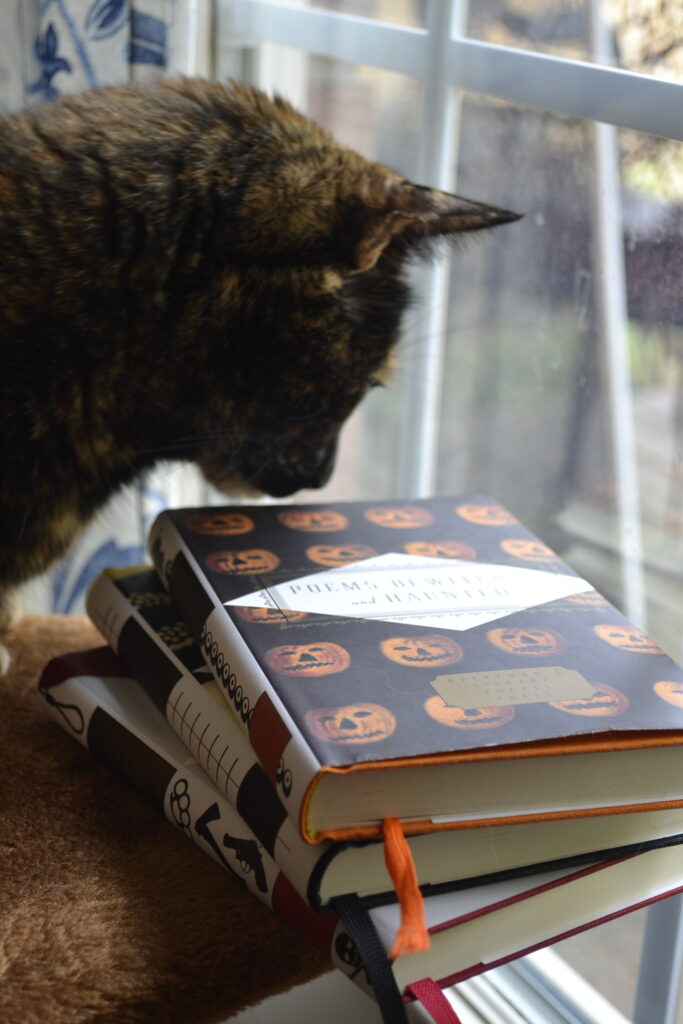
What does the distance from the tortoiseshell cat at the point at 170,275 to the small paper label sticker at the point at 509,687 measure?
34cm

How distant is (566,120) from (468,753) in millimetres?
667

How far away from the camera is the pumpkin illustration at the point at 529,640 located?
600 millimetres

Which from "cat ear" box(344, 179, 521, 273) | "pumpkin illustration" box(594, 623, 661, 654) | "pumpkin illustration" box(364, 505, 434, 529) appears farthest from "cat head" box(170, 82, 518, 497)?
"pumpkin illustration" box(594, 623, 661, 654)

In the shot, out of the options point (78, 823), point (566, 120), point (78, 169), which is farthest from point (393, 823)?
point (566, 120)

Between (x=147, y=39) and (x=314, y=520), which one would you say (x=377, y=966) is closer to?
(x=314, y=520)

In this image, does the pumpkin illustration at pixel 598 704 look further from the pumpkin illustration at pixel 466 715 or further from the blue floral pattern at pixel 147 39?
the blue floral pattern at pixel 147 39

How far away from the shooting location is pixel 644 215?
0.88 metres

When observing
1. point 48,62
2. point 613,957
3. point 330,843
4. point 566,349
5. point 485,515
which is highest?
point 48,62

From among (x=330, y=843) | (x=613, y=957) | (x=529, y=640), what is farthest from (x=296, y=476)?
(x=613, y=957)

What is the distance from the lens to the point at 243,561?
692mm

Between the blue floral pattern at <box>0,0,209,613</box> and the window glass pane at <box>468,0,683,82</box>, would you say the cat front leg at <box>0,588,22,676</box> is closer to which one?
the blue floral pattern at <box>0,0,209,613</box>

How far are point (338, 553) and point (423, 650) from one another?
0.49ft

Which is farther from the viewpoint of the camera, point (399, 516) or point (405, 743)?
point (399, 516)

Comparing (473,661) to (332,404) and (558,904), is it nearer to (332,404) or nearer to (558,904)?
(558,904)
